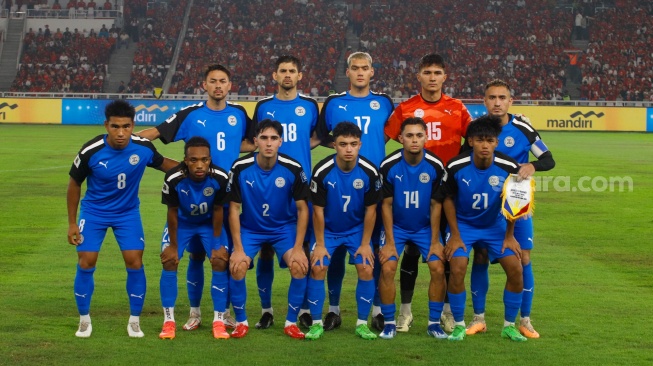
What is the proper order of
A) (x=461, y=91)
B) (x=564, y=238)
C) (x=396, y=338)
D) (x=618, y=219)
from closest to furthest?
(x=396, y=338) → (x=564, y=238) → (x=618, y=219) → (x=461, y=91)

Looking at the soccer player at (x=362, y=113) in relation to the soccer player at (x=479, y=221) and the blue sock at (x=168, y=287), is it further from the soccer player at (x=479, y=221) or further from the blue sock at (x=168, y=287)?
the blue sock at (x=168, y=287)

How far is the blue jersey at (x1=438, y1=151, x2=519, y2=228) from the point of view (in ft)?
24.8

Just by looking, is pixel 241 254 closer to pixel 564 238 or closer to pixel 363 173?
pixel 363 173

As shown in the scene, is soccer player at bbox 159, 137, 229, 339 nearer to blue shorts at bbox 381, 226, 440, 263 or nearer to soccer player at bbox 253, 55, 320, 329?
soccer player at bbox 253, 55, 320, 329

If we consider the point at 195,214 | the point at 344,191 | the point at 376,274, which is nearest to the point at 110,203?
the point at 195,214

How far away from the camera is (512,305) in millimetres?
7574

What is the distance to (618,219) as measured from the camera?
49.5ft

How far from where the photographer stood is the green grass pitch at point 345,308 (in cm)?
692

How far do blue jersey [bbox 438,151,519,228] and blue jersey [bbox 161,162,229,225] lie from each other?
190 cm

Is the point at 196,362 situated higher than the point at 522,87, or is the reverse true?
the point at 522,87

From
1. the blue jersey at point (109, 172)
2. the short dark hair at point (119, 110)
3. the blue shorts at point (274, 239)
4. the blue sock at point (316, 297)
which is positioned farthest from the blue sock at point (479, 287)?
the short dark hair at point (119, 110)

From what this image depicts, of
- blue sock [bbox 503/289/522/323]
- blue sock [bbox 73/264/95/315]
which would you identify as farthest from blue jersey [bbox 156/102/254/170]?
blue sock [bbox 503/289/522/323]

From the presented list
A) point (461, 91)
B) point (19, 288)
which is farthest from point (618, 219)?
point (461, 91)

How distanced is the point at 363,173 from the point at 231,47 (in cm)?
4180
